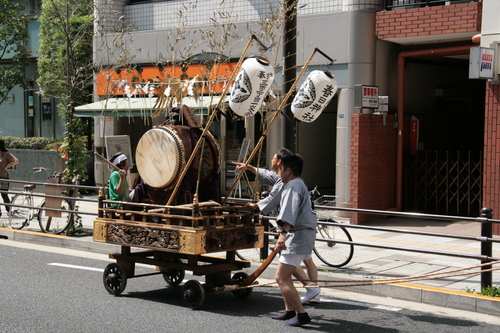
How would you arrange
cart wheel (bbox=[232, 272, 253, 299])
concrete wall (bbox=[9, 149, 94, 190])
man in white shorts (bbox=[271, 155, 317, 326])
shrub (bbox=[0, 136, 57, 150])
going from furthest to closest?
shrub (bbox=[0, 136, 57, 150]) < concrete wall (bbox=[9, 149, 94, 190]) < cart wheel (bbox=[232, 272, 253, 299]) < man in white shorts (bbox=[271, 155, 317, 326])

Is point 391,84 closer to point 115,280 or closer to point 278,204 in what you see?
point 278,204

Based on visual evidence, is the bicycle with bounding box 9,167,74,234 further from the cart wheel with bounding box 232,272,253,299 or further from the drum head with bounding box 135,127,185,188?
the cart wheel with bounding box 232,272,253,299

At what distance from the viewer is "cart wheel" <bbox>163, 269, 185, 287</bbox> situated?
8805 mm

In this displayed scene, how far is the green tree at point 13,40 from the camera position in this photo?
2438 centimetres

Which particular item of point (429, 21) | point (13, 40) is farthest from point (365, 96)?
point (13, 40)

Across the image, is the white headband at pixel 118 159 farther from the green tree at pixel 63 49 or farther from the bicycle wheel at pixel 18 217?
the green tree at pixel 63 49

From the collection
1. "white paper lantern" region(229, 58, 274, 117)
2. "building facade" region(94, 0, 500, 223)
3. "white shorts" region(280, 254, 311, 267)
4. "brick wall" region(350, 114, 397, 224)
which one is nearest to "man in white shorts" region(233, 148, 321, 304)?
"white shorts" region(280, 254, 311, 267)

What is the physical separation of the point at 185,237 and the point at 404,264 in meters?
4.23

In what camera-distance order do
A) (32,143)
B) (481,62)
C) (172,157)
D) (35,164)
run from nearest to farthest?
(172,157), (481,62), (35,164), (32,143)

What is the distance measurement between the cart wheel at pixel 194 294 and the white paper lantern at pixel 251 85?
2.05 metres

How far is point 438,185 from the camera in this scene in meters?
15.2

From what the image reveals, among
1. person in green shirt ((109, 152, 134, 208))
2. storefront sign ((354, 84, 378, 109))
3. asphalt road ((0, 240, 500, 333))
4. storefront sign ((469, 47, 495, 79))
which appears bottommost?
asphalt road ((0, 240, 500, 333))

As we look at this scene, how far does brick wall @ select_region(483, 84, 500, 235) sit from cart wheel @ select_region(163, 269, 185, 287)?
21.9 feet

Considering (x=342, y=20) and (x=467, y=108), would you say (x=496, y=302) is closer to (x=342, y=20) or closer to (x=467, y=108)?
(x=342, y=20)
